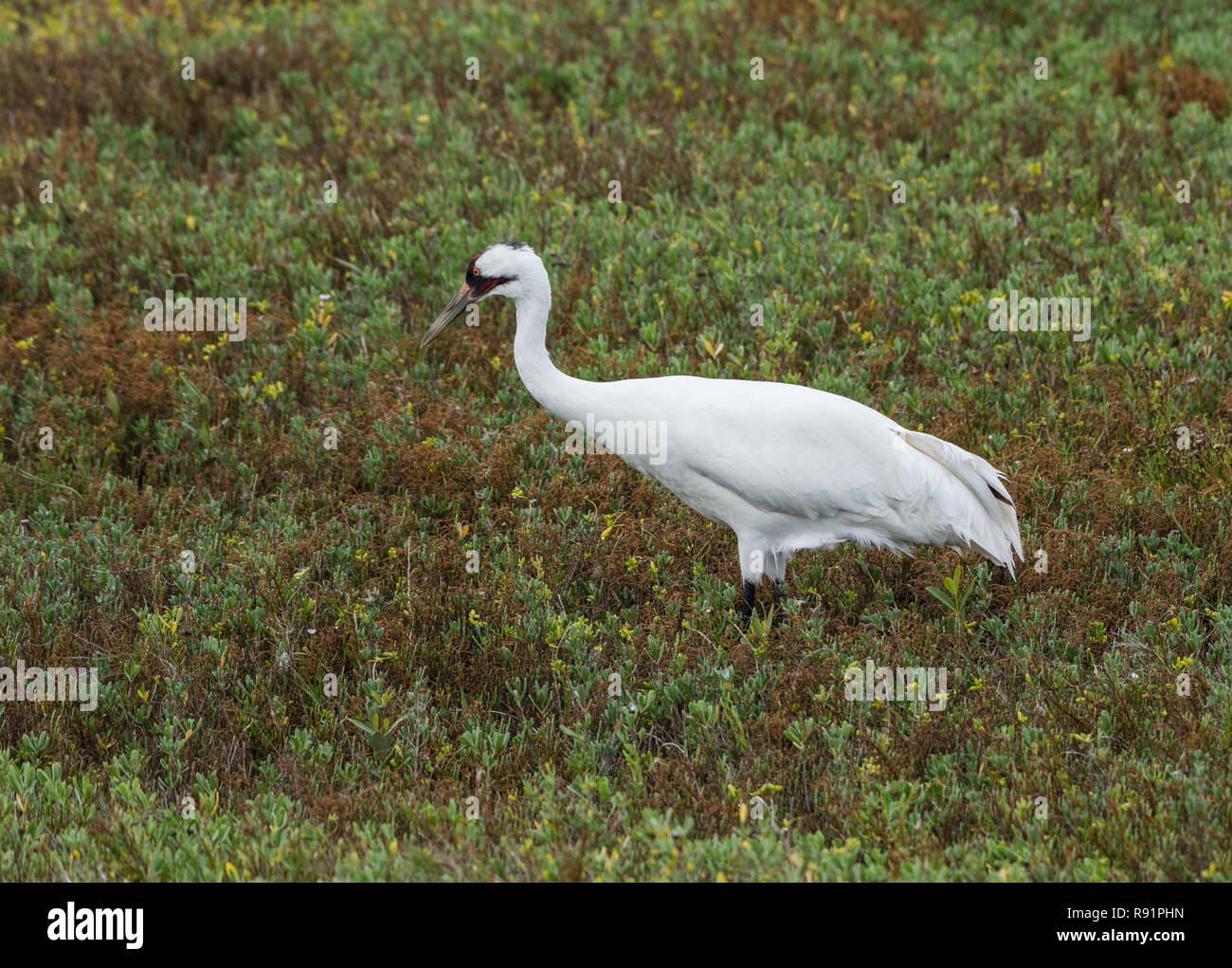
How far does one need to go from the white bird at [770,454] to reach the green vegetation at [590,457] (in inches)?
15.6

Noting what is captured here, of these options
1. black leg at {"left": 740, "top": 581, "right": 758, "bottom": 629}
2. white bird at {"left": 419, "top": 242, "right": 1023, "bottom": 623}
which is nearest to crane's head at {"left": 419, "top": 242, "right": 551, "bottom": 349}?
white bird at {"left": 419, "top": 242, "right": 1023, "bottom": 623}

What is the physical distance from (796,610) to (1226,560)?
208 centimetres

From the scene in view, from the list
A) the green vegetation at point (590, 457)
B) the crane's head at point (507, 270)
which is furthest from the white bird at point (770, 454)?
the green vegetation at point (590, 457)

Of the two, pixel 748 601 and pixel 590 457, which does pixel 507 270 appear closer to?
pixel 590 457

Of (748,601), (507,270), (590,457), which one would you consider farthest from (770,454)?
(590,457)

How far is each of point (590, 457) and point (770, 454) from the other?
1.69m

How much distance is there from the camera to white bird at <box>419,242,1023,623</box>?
19.2ft

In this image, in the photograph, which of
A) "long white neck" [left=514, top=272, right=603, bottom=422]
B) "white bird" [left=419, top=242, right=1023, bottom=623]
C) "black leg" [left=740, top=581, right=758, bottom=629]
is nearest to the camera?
"white bird" [left=419, top=242, right=1023, bottom=623]

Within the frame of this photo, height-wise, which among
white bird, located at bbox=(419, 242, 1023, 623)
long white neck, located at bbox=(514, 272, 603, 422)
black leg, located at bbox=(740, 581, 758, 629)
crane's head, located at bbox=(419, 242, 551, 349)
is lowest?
black leg, located at bbox=(740, 581, 758, 629)

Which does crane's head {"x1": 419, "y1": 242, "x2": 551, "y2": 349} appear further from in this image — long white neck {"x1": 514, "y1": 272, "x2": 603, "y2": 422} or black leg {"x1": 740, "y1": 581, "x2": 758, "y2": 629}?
black leg {"x1": 740, "y1": 581, "x2": 758, "y2": 629}

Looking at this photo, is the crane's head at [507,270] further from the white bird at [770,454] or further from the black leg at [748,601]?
the black leg at [748,601]

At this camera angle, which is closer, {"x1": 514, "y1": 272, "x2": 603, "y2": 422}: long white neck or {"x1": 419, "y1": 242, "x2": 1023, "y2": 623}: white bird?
{"x1": 419, "y1": 242, "x2": 1023, "y2": 623}: white bird

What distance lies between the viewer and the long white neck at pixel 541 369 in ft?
19.6
